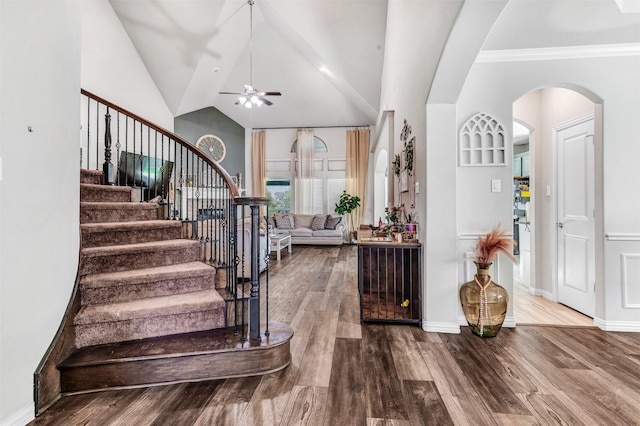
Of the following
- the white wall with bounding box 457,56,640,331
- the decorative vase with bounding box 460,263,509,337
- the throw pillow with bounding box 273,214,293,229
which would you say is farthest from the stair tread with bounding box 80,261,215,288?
the throw pillow with bounding box 273,214,293,229

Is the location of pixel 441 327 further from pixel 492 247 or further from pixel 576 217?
pixel 576 217

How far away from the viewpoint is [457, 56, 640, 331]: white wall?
106 inches

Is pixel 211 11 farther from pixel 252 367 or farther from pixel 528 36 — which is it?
pixel 252 367

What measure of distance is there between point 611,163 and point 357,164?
6.90 meters

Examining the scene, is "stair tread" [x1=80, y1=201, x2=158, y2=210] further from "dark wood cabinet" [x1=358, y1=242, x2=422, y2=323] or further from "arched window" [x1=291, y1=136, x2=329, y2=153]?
"arched window" [x1=291, y1=136, x2=329, y2=153]

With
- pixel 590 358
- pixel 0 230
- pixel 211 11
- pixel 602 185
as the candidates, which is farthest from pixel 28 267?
pixel 211 11

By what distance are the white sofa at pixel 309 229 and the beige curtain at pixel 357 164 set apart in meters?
0.89

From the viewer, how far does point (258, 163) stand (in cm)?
973

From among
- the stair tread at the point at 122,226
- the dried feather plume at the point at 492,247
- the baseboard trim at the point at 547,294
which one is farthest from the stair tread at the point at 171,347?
the baseboard trim at the point at 547,294

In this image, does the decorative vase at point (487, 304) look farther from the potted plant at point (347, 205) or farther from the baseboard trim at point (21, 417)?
the potted plant at point (347, 205)

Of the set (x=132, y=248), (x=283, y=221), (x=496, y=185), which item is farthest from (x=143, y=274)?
(x=283, y=221)

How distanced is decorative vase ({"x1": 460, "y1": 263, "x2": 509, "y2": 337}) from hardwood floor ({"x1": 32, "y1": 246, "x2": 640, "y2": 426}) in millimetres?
95

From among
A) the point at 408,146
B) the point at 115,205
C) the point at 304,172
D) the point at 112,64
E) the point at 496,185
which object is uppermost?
the point at 112,64

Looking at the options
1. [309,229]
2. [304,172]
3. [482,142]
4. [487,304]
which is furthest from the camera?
[304,172]
